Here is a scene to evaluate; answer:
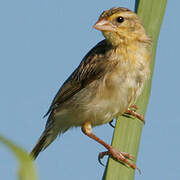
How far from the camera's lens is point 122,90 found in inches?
127

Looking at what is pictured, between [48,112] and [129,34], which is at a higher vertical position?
[129,34]

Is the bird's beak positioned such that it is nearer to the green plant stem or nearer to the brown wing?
the brown wing

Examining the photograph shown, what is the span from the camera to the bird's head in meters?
3.12

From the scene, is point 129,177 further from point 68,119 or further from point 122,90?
point 68,119

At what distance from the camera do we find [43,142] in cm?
381

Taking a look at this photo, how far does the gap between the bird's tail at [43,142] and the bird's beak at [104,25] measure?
1380 mm

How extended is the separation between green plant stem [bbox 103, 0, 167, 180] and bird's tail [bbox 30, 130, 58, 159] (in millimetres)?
1277

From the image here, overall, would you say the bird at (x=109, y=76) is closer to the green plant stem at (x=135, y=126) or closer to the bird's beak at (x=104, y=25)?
the bird's beak at (x=104, y=25)

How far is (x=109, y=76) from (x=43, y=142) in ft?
3.68
